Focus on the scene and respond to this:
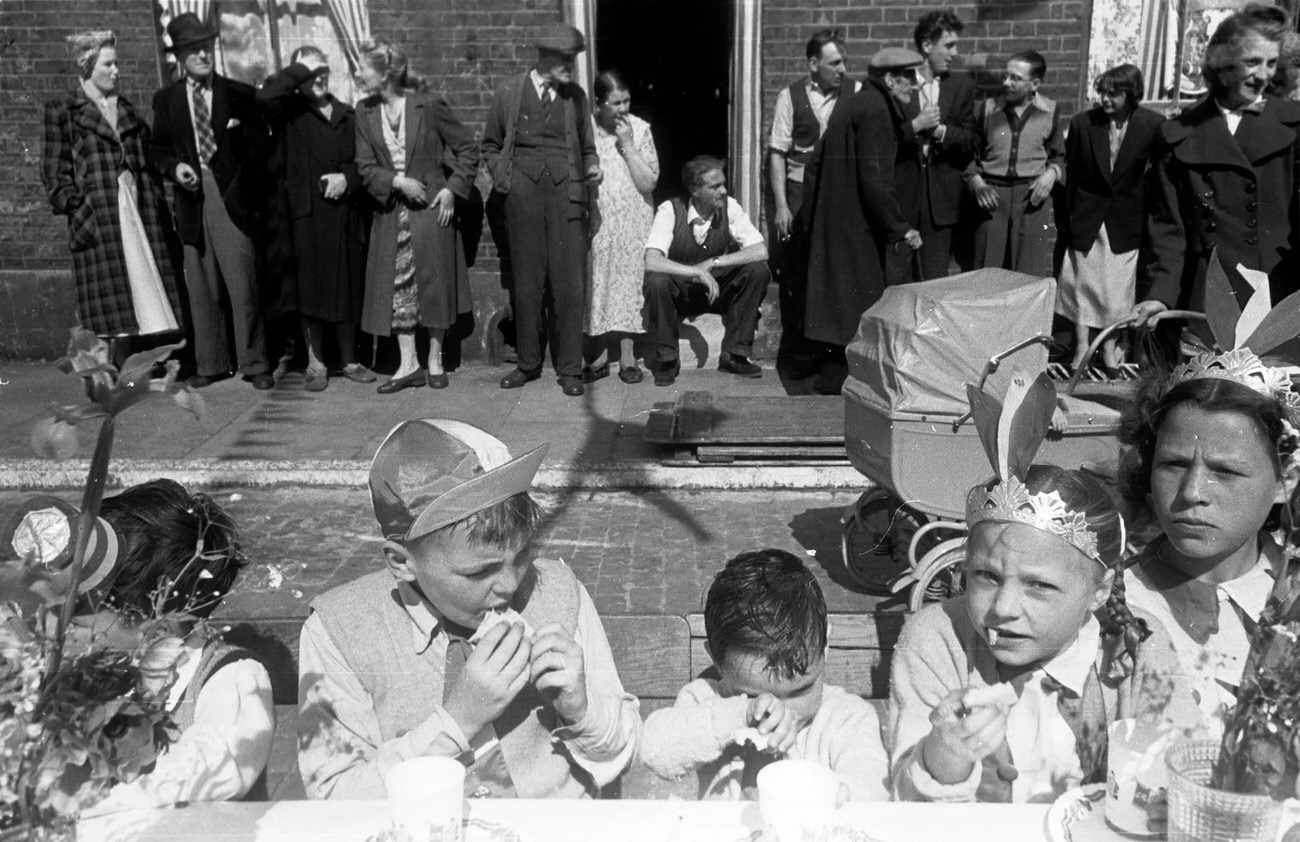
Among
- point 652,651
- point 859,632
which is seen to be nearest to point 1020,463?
point 859,632

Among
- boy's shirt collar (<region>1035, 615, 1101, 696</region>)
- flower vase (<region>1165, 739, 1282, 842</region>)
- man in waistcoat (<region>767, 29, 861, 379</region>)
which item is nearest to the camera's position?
flower vase (<region>1165, 739, 1282, 842</region>)

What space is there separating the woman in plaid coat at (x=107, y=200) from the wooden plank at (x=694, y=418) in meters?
3.33

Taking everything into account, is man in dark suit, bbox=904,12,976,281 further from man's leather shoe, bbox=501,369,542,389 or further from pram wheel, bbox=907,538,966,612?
pram wheel, bbox=907,538,966,612

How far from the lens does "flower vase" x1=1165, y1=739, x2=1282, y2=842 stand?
→ 1644 mm

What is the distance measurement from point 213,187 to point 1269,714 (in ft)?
23.2

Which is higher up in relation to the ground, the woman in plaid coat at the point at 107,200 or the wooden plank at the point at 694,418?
the woman in plaid coat at the point at 107,200

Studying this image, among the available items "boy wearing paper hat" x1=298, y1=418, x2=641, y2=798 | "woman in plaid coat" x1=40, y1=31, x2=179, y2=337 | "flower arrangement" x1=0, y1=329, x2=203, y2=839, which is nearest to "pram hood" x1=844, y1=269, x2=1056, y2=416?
"boy wearing paper hat" x1=298, y1=418, x2=641, y2=798

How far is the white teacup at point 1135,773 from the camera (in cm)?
179

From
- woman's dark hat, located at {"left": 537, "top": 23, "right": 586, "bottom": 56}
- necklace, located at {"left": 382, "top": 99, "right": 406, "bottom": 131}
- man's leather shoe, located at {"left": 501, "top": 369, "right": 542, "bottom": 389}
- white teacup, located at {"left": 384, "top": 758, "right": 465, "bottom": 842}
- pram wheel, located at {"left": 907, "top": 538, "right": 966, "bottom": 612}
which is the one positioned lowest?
man's leather shoe, located at {"left": 501, "top": 369, "right": 542, "bottom": 389}

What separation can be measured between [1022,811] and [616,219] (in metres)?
6.33

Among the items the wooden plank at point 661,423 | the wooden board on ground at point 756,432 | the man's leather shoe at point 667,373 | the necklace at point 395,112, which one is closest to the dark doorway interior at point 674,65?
the necklace at point 395,112

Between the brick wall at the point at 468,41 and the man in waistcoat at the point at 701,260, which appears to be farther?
the brick wall at the point at 468,41

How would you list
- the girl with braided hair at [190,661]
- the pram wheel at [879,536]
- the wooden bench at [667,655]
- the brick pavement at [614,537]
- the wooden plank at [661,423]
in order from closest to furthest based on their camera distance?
the girl with braided hair at [190,661], the wooden bench at [667,655], the pram wheel at [879,536], the brick pavement at [614,537], the wooden plank at [661,423]

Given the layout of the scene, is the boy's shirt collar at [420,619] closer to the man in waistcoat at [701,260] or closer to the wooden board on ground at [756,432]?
the wooden board on ground at [756,432]
